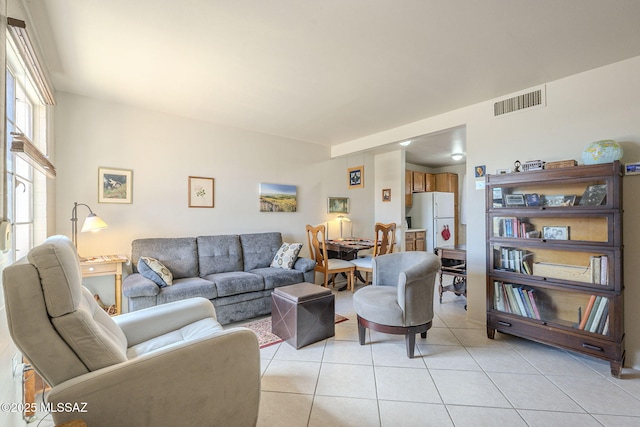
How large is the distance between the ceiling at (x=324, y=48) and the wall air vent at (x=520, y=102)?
10 cm

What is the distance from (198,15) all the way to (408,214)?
227 inches

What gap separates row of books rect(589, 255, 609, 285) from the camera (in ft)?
7.13

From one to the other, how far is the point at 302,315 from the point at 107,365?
1.62 m

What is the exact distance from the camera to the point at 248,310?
3209 millimetres

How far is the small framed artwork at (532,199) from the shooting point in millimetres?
2551

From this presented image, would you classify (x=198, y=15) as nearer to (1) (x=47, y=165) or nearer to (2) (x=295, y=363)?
(1) (x=47, y=165)

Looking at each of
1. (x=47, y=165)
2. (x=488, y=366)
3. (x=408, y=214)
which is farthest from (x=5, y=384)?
(x=408, y=214)

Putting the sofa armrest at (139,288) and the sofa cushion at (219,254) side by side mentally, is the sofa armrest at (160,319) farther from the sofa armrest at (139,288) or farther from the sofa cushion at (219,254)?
the sofa cushion at (219,254)

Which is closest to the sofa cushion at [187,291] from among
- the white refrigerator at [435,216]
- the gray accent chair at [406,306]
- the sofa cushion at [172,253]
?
the sofa cushion at [172,253]

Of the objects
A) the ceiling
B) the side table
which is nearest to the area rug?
the side table

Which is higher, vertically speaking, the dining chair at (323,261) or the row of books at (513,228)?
the row of books at (513,228)

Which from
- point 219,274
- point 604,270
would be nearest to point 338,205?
point 219,274

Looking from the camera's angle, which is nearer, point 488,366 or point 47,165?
point 47,165

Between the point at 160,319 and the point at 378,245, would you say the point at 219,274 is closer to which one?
the point at 160,319
